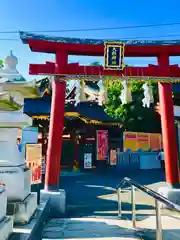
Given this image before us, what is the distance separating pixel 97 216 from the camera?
639 cm

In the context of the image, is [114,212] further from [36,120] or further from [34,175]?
[36,120]

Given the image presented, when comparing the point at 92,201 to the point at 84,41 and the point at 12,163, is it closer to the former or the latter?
the point at 12,163

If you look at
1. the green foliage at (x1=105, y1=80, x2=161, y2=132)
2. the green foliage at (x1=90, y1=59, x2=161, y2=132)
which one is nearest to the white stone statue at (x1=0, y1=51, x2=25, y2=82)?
the green foliage at (x1=90, y1=59, x2=161, y2=132)

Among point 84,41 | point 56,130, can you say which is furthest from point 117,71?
point 56,130

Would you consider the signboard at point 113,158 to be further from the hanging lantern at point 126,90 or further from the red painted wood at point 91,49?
the red painted wood at point 91,49

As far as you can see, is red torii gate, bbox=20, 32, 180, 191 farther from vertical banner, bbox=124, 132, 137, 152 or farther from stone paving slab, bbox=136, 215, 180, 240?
vertical banner, bbox=124, 132, 137, 152

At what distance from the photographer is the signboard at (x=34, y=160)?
6.91 m

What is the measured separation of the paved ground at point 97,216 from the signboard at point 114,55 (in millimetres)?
4792

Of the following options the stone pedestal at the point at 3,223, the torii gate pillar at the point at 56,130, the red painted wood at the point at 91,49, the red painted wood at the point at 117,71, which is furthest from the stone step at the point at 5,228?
the red painted wood at the point at 91,49

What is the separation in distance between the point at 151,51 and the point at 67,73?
3158 mm

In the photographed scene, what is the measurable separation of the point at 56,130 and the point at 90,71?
2346mm

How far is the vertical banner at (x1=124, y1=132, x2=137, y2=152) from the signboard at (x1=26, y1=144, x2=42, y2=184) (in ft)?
37.8

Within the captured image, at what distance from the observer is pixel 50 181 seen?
694cm

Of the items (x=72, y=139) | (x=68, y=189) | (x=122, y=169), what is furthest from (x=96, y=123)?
(x=68, y=189)
